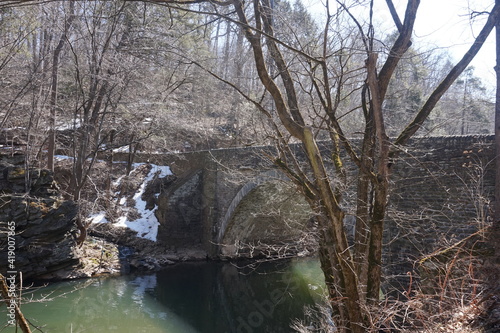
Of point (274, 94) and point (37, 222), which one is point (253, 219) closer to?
point (37, 222)

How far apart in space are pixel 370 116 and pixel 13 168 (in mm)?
8181

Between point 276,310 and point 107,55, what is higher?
point 107,55

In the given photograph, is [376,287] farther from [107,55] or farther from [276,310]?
[107,55]

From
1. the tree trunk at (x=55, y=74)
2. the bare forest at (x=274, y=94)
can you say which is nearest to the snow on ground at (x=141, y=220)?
the bare forest at (x=274, y=94)

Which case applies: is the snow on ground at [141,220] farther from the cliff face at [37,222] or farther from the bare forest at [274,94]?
the cliff face at [37,222]

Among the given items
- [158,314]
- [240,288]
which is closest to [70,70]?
[158,314]

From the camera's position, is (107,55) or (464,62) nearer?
(464,62)

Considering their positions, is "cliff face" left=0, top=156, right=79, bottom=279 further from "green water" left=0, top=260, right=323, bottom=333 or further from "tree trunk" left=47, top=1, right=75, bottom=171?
"tree trunk" left=47, top=1, right=75, bottom=171

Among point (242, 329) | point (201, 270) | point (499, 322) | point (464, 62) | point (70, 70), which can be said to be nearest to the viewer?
point (499, 322)

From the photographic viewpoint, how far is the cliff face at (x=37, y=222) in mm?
8352

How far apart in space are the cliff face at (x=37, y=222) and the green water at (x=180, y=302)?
19.7 inches

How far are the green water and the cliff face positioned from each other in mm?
500

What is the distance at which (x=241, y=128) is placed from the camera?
15766 millimetres

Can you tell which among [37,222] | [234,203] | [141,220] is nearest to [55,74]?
[37,222]
